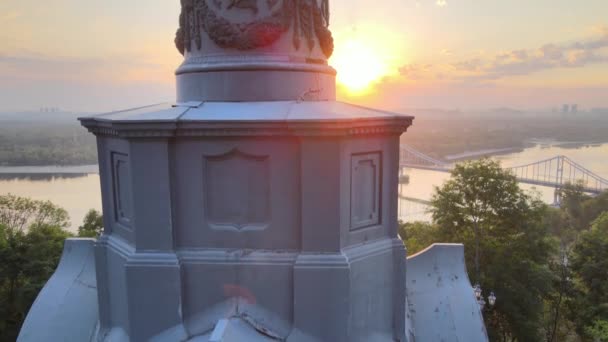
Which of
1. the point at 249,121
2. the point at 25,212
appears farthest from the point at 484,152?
the point at 249,121

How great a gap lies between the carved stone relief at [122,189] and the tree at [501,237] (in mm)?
15526

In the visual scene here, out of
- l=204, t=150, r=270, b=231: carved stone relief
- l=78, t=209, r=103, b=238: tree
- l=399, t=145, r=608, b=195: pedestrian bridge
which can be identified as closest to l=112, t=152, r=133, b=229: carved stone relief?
l=204, t=150, r=270, b=231: carved stone relief

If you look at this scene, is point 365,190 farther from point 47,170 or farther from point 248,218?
point 47,170

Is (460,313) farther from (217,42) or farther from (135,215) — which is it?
(217,42)

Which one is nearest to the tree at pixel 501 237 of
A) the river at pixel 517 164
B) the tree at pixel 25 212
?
the river at pixel 517 164

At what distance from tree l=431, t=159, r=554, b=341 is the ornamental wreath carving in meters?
15.0

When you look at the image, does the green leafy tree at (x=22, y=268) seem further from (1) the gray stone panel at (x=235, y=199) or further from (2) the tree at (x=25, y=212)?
(1) the gray stone panel at (x=235, y=199)

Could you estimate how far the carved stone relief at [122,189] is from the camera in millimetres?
4465

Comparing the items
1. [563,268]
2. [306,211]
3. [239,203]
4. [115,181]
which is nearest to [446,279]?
[306,211]

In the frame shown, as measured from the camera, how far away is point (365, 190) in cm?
452

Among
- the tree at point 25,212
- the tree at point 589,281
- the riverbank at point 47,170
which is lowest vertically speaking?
the riverbank at point 47,170

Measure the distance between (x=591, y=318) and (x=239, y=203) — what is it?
1842cm

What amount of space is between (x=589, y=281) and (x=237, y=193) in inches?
783

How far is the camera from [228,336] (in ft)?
12.3
